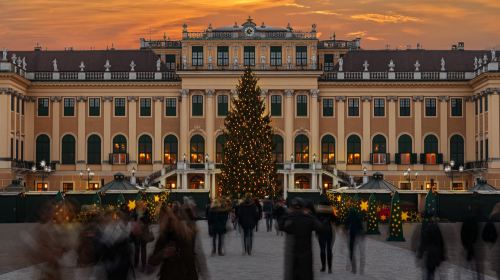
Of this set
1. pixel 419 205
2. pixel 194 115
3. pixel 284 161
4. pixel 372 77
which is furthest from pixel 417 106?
pixel 419 205

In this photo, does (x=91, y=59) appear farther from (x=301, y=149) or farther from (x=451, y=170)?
(x=451, y=170)

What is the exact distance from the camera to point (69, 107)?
3920 inches

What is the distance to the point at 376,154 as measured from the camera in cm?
9838

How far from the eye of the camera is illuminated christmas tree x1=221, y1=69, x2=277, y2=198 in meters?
66.4

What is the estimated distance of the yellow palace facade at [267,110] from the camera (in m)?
97.7

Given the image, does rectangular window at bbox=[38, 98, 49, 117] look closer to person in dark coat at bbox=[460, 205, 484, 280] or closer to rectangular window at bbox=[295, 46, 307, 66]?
rectangular window at bbox=[295, 46, 307, 66]

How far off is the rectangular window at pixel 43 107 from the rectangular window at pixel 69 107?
5.31 ft

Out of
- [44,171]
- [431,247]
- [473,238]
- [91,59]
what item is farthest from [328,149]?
[431,247]

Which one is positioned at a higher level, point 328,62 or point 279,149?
point 328,62

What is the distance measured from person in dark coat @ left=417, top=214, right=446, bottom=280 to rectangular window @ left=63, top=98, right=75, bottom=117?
82662mm

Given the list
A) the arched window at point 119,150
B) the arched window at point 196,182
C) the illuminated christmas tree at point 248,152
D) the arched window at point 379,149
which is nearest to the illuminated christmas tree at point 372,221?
the illuminated christmas tree at point 248,152

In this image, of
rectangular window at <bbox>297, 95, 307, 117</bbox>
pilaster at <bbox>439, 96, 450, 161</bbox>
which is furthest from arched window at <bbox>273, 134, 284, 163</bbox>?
pilaster at <bbox>439, 96, 450, 161</bbox>

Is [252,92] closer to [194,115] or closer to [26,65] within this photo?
[194,115]

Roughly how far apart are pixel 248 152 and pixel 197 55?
33.3 meters
